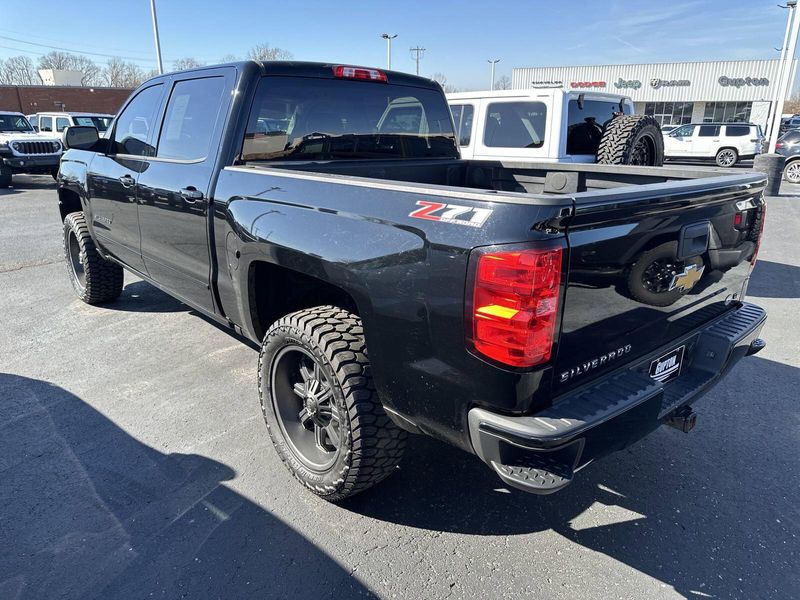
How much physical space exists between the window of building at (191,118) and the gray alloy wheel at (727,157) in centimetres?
2328

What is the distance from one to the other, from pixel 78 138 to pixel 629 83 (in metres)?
47.4

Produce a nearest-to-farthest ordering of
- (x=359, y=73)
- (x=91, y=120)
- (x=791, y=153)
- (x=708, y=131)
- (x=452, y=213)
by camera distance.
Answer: (x=452, y=213)
(x=359, y=73)
(x=791, y=153)
(x=91, y=120)
(x=708, y=131)

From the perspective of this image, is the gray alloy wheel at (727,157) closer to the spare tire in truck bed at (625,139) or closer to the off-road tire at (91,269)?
the spare tire in truck bed at (625,139)

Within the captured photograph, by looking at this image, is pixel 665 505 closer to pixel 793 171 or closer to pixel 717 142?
pixel 793 171

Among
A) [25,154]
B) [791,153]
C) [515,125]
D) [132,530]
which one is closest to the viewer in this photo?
[132,530]

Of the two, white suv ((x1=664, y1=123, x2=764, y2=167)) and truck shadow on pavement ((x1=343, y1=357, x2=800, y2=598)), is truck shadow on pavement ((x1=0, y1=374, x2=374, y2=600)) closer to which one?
truck shadow on pavement ((x1=343, y1=357, x2=800, y2=598))

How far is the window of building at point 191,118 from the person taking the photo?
329 centimetres

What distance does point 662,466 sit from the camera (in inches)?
119

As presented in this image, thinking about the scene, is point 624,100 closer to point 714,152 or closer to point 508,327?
point 508,327

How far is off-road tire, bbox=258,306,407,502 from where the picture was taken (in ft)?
7.84

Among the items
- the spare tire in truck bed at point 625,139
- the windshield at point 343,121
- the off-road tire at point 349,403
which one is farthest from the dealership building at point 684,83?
the off-road tire at point 349,403

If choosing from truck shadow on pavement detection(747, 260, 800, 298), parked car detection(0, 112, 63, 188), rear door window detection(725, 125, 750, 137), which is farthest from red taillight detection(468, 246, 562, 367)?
rear door window detection(725, 125, 750, 137)

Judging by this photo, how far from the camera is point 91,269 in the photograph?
521 centimetres

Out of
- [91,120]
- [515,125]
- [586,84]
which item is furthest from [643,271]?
[586,84]
